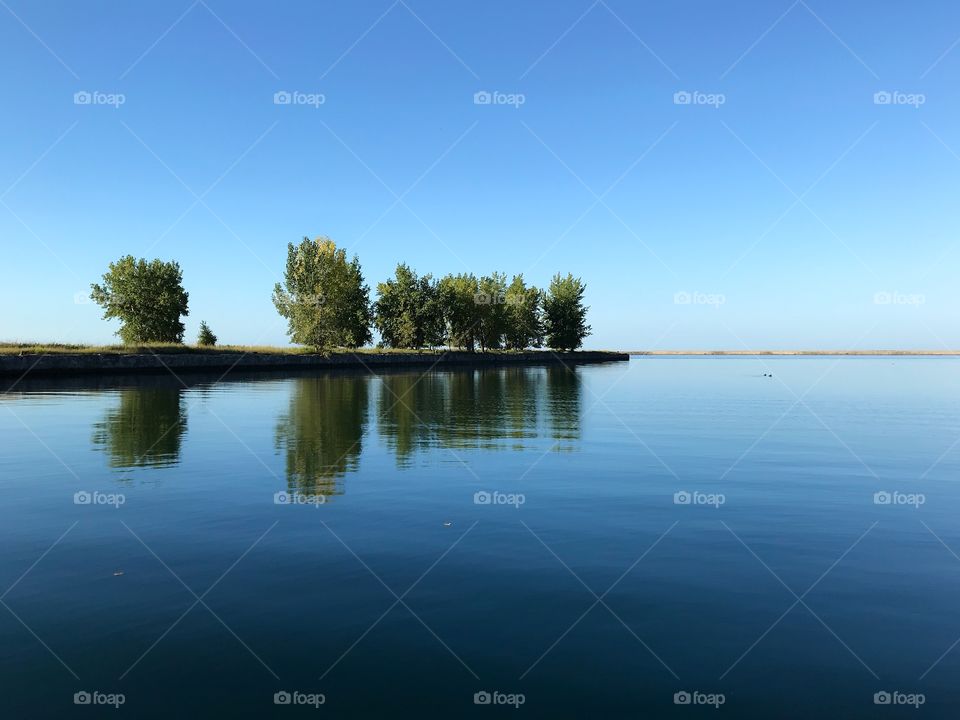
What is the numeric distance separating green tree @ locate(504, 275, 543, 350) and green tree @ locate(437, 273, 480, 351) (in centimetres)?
1413

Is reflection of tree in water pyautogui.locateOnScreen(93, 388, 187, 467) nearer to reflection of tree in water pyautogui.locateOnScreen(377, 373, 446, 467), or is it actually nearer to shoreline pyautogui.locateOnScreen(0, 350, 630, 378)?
reflection of tree in water pyautogui.locateOnScreen(377, 373, 446, 467)

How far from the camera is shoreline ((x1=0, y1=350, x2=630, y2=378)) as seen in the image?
222ft

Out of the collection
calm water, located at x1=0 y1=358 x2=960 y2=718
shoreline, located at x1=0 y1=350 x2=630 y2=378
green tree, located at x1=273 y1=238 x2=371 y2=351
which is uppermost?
green tree, located at x1=273 y1=238 x2=371 y2=351

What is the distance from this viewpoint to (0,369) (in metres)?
63.5

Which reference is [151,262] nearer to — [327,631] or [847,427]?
[847,427]

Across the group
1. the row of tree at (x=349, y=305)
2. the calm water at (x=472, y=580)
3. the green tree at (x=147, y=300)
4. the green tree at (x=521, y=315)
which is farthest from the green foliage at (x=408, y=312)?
the calm water at (x=472, y=580)

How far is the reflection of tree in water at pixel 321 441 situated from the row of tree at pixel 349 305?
8010cm

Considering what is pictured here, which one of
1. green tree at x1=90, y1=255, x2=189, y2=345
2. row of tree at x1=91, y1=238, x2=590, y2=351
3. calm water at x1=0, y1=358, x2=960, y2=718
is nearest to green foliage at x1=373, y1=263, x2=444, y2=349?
row of tree at x1=91, y1=238, x2=590, y2=351

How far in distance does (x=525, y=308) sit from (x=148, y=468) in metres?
174

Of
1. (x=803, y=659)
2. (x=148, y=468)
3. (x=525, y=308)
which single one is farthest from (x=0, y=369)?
(x=525, y=308)

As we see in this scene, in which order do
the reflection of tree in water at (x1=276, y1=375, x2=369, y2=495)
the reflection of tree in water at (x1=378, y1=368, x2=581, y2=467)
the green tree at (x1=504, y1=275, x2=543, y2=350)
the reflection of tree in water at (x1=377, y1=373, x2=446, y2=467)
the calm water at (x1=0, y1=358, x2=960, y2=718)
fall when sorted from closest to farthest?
the calm water at (x1=0, y1=358, x2=960, y2=718), the reflection of tree in water at (x1=276, y1=375, x2=369, y2=495), the reflection of tree in water at (x1=377, y1=373, x2=446, y2=467), the reflection of tree in water at (x1=378, y1=368, x2=581, y2=467), the green tree at (x1=504, y1=275, x2=543, y2=350)

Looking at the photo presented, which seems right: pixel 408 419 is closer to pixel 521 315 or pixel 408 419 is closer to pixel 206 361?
pixel 206 361

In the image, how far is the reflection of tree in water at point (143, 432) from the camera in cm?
2148

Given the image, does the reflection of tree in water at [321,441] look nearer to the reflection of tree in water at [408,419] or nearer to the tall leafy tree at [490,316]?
the reflection of tree in water at [408,419]
